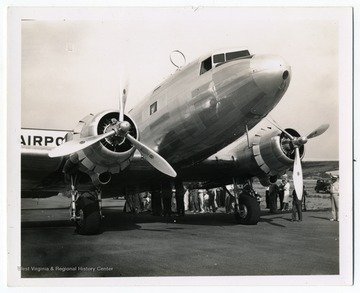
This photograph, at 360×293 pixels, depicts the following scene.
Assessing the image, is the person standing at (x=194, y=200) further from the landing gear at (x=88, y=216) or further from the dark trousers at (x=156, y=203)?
the landing gear at (x=88, y=216)

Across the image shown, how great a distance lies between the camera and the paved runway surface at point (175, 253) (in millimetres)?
6094

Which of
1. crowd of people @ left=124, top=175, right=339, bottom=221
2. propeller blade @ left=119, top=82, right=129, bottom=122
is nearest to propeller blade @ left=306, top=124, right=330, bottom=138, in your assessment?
crowd of people @ left=124, top=175, right=339, bottom=221

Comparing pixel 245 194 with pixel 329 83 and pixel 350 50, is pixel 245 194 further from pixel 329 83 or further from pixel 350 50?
pixel 350 50

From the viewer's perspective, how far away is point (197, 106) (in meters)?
7.20

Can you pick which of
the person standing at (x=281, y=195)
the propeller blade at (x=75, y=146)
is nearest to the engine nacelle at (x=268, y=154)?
the propeller blade at (x=75, y=146)

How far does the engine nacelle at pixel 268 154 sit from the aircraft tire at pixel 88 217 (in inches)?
129

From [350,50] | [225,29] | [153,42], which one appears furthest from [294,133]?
[153,42]

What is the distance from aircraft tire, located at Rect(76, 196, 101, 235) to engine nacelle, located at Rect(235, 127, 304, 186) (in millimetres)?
3265

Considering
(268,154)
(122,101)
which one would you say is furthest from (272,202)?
(122,101)

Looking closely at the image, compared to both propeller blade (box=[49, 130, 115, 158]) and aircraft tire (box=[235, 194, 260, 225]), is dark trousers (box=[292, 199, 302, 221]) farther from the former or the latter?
propeller blade (box=[49, 130, 115, 158])

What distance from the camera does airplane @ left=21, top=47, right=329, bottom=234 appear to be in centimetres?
661

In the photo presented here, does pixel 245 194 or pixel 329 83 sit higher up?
pixel 329 83

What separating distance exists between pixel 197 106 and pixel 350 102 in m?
2.54
